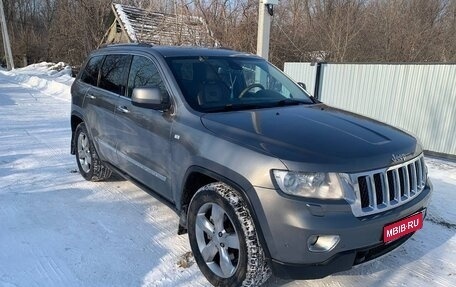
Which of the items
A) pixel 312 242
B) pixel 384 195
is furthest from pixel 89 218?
pixel 384 195

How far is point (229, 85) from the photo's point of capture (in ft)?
12.3

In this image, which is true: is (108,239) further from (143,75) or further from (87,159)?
(87,159)

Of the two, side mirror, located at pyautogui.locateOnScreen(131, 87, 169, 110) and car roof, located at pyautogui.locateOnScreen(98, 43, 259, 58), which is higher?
car roof, located at pyautogui.locateOnScreen(98, 43, 259, 58)

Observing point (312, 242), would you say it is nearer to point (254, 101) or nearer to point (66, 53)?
point (254, 101)

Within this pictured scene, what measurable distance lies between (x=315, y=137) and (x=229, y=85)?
3.98 feet

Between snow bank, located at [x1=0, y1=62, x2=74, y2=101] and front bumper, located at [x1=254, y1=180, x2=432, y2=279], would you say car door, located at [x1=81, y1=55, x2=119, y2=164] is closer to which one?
front bumper, located at [x1=254, y1=180, x2=432, y2=279]

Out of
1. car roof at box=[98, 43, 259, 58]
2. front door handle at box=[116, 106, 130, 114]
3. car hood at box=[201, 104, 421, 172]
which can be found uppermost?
car roof at box=[98, 43, 259, 58]

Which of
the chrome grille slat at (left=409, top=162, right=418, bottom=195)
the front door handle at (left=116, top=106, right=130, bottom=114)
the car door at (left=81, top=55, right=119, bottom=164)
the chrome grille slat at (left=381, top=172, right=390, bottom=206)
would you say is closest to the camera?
the chrome grille slat at (left=381, top=172, right=390, bottom=206)

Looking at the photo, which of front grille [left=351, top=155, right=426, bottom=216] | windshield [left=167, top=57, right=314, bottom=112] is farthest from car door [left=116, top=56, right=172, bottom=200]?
front grille [left=351, top=155, right=426, bottom=216]

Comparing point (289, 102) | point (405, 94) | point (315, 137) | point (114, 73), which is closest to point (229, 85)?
point (289, 102)

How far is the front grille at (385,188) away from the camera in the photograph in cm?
256

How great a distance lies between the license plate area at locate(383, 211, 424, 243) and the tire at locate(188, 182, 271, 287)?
2.77 ft

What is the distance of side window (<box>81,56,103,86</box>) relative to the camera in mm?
5156

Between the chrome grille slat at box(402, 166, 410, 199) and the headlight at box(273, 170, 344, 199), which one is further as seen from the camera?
the chrome grille slat at box(402, 166, 410, 199)
